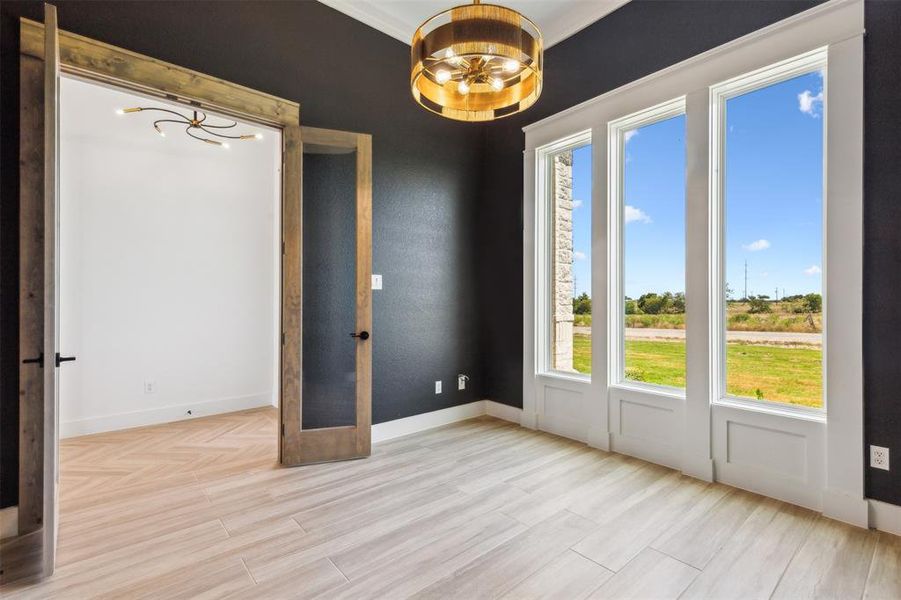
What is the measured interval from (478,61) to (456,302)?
2.59 metres

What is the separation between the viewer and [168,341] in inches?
173

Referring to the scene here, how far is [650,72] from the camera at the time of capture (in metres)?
3.21

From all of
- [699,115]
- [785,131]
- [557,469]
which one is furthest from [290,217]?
[785,131]

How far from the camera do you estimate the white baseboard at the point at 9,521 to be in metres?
2.20

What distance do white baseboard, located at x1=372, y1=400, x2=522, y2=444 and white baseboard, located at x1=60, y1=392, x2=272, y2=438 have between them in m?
2.03

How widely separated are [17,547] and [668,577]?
10.4ft

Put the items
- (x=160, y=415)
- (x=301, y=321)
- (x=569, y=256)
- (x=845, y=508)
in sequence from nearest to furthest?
(x=845, y=508), (x=301, y=321), (x=569, y=256), (x=160, y=415)

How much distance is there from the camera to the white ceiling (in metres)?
Answer: 3.46

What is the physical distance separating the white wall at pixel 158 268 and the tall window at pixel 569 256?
10.8ft

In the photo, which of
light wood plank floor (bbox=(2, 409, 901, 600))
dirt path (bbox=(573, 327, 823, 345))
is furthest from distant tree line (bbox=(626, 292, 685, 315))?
light wood plank floor (bbox=(2, 409, 901, 600))

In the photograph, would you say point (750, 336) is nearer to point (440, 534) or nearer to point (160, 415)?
point (440, 534)

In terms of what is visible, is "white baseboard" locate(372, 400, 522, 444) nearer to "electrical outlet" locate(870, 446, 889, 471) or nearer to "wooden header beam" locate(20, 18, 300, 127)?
"electrical outlet" locate(870, 446, 889, 471)

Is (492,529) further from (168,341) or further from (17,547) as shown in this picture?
(168,341)

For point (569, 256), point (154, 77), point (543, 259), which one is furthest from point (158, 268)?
point (569, 256)
